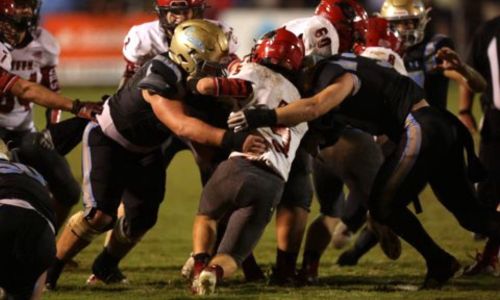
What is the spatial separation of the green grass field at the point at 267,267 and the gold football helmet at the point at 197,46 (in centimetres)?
117

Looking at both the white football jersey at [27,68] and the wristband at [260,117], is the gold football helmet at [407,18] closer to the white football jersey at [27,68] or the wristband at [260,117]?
the wristband at [260,117]

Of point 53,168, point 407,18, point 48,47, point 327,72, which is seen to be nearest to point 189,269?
point 327,72

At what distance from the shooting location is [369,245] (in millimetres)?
7289

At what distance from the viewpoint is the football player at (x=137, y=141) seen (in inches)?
229

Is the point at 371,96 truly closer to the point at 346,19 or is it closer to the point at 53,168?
the point at 346,19

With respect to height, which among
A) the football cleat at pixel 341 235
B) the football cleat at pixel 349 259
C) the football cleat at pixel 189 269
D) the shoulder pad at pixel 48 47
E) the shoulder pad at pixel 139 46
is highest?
the shoulder pad at pixel 139 46

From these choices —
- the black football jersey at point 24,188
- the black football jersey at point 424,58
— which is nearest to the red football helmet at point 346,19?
the black football jersey at point 424,58

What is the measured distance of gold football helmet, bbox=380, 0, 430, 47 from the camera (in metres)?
7.29

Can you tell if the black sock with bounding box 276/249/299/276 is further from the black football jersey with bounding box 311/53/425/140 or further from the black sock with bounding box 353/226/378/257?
the black sock with bounding box 353/226/378/257

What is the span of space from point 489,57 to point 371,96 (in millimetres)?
2073

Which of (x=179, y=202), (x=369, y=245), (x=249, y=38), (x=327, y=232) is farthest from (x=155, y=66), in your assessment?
(x=249, y=38)

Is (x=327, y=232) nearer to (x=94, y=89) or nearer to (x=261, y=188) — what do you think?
(x=261, y=188)

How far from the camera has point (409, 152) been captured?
19.9 feet

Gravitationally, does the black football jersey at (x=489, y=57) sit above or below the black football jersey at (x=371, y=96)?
below
